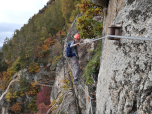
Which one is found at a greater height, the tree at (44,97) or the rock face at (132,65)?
the rock face at (132,65)

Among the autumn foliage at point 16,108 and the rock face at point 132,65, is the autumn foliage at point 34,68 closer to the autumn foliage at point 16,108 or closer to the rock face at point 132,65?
the autumn foliage at point 16,108

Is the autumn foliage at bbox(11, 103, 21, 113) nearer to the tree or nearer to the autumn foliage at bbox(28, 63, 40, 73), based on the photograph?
the tree

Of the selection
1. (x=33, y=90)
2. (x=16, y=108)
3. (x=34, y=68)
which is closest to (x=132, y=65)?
(x=34, y=68)

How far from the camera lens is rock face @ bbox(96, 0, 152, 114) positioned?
4.80ft

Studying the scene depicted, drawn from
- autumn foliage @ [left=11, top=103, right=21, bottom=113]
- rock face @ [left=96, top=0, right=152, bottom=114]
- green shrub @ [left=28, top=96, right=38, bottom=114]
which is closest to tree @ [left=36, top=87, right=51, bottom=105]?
green shrub @ [left=28, top=96, right=38, bottom=114]

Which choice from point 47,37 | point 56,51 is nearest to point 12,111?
point 56,51

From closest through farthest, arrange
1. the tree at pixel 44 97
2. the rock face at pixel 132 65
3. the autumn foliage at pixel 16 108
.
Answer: the rock face at pixel 132 65 < the tree at pixel 44 97 < the autumn foliage at pixel 16 108

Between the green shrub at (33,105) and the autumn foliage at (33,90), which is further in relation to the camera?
the autumn foliage at (33,90)

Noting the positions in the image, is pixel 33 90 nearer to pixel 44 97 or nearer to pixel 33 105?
pixel 33 105

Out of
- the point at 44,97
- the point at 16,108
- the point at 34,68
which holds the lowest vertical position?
the point at 16,108

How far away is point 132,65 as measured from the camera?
1.73 metres

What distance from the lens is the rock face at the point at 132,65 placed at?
1464 mm

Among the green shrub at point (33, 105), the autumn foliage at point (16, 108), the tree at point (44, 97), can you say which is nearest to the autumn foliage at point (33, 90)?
the green shrub at point (33, 105)

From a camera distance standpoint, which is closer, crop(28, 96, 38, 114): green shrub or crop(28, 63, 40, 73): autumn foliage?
crop(28, 96, 38, 114): green shrub
